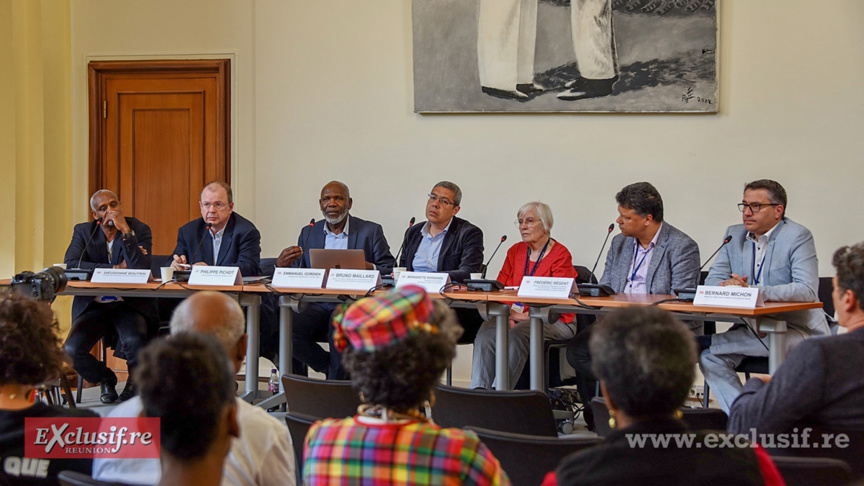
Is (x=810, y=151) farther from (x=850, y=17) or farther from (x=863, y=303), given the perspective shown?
(x=863, y=303)

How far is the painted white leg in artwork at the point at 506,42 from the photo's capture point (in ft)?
16.2

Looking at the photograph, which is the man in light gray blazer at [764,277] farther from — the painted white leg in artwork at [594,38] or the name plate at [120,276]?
the name plate at [120,276]

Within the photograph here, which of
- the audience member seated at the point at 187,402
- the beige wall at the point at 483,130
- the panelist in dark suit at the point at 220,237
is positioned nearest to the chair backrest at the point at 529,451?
the audience member seated at the point at 187,402

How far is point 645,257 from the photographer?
3885 millimetres

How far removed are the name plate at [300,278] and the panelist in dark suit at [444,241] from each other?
89 centimetres

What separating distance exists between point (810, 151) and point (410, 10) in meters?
2.64

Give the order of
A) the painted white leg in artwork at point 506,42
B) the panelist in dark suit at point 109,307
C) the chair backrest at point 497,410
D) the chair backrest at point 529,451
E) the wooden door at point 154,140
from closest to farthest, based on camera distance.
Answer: the chair backrest at point 529,451
the chair backrest at point 497,410
the panelist in dark suit at point 109,307
the painted white leg in artwork at point 506,42
the wooden door at point 154,140

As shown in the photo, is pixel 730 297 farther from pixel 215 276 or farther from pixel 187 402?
pixel 187 402

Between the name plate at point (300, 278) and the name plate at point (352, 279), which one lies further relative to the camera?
the name plate at point (300, 278)

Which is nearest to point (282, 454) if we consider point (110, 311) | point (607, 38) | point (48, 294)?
point (48, 294)

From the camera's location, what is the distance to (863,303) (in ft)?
5.57

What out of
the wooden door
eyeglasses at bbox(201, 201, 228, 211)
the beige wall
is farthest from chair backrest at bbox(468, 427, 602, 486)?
the wooden door

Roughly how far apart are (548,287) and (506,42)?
218 centimetres

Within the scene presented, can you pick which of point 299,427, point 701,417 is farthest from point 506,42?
point 299,427
